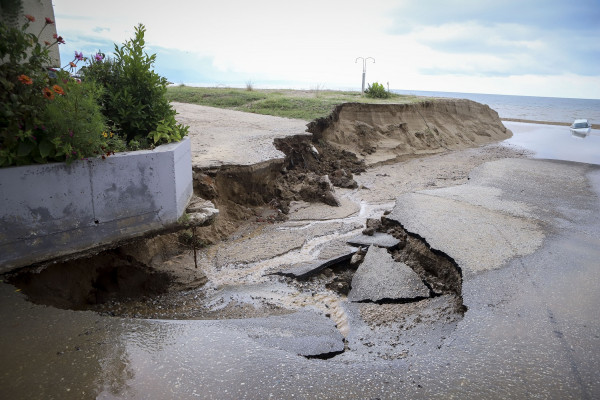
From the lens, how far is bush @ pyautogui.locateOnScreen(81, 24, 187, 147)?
221 inches

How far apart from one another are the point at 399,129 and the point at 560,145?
11.0 m

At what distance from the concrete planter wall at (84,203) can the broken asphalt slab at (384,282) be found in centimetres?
254

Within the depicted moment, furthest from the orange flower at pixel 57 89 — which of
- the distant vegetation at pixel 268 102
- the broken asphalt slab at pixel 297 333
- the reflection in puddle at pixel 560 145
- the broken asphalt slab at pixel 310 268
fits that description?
the reflection in puddle at pixel 560 145

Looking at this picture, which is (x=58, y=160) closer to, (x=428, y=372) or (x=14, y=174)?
(x=14, y=174)

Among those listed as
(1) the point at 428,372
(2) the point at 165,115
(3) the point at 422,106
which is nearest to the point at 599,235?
(1) the point at 428,372

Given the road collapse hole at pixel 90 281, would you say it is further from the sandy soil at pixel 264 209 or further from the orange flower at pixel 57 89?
the orange flower at pixel 57 89

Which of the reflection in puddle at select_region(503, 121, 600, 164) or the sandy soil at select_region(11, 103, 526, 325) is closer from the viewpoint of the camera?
the sandy soil at select_region(11, 103, 526, 325)

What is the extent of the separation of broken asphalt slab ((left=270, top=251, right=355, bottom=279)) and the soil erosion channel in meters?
0.02

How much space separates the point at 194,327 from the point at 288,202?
5369 mm

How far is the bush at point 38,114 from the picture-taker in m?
3.85

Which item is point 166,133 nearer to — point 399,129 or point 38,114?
point 38,114

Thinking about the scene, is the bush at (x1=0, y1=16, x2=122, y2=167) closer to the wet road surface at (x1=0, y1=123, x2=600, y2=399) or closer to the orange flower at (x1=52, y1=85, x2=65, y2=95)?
the orange flower at (x1=52, y1=85, x2=65, y2=95)

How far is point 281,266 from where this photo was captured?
19.4 ft

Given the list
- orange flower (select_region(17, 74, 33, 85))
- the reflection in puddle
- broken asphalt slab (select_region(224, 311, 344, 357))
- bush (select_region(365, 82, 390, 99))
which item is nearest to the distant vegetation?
bush (select_region(365, 82, 390, 99))
